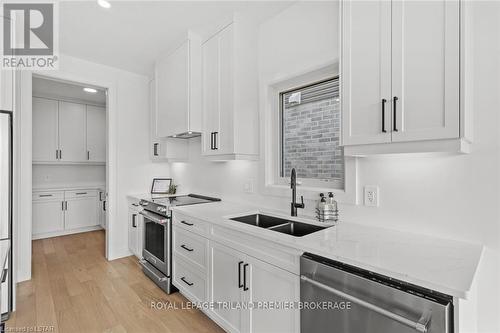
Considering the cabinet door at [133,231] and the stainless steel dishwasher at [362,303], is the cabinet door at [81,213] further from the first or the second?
the stainless steel dishwasher at [362,303]

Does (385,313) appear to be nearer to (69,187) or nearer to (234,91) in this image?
(234,91)

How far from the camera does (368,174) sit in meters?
1.73

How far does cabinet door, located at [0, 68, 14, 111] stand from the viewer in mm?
2189

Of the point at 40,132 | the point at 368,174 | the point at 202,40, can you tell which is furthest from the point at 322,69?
the point at 40,132

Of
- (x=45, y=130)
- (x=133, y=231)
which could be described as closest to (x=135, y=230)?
(x=133, y=231)

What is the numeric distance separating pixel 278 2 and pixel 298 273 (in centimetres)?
209

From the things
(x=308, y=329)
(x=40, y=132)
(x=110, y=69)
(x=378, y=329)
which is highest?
(x=110, y=69)

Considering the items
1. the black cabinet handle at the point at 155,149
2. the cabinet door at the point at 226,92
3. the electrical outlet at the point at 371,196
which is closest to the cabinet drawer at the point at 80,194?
the black cabinet handle at the point at 155,149

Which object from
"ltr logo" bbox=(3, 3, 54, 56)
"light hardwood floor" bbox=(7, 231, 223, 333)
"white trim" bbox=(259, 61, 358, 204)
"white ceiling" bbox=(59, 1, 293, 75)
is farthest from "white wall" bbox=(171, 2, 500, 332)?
"ltr logo" bbox=(3, 3, 54, 56)

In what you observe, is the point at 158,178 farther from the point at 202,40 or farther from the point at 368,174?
the point at 368,174

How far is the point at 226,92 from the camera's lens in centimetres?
246

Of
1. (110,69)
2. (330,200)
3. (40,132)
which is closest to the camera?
(330,200)

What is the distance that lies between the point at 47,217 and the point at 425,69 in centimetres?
560

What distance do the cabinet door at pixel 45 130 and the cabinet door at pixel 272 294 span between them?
15.4 feet
